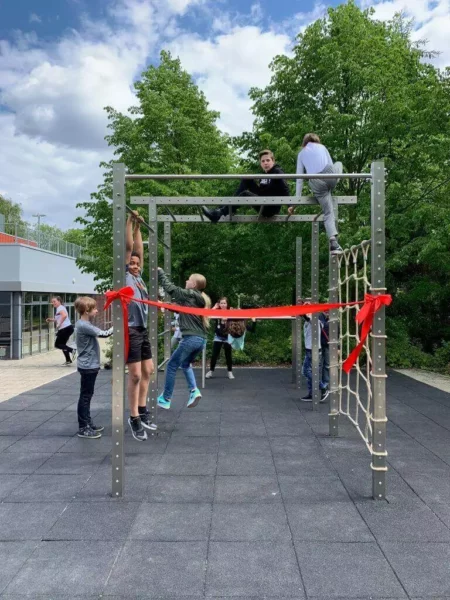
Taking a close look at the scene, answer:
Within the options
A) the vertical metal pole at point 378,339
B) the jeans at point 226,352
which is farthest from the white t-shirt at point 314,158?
the jeans at point 226,352

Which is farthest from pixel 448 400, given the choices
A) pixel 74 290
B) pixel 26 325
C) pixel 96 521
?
pixel 74 290

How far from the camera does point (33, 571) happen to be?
271 cm

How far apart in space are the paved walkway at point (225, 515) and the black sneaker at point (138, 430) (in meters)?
0.09

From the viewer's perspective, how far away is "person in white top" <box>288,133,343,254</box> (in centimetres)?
496

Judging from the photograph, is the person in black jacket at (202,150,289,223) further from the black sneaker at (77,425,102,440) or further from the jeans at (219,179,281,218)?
the black sneaker at (77,425,102,440)

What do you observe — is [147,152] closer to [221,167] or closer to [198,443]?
[221,167]

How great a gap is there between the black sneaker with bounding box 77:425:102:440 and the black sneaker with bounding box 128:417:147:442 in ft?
1.57

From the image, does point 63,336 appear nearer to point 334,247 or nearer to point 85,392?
point 85,392

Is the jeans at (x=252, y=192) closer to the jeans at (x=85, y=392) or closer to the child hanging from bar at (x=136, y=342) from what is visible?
the child hanging from bar at (x=136, y=342)

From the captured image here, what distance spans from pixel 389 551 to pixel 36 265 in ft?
60.9

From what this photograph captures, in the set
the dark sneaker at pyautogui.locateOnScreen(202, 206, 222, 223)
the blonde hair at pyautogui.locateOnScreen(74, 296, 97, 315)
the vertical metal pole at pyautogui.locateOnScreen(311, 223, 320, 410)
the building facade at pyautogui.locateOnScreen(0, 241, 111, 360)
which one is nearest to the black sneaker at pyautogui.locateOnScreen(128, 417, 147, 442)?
the blonde hair at pyautogui.locateOnScreen(74, 296, 97, 315)

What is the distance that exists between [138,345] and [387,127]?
29.2 ft

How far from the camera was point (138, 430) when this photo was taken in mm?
5250

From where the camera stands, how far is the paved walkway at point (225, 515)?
2.60m
